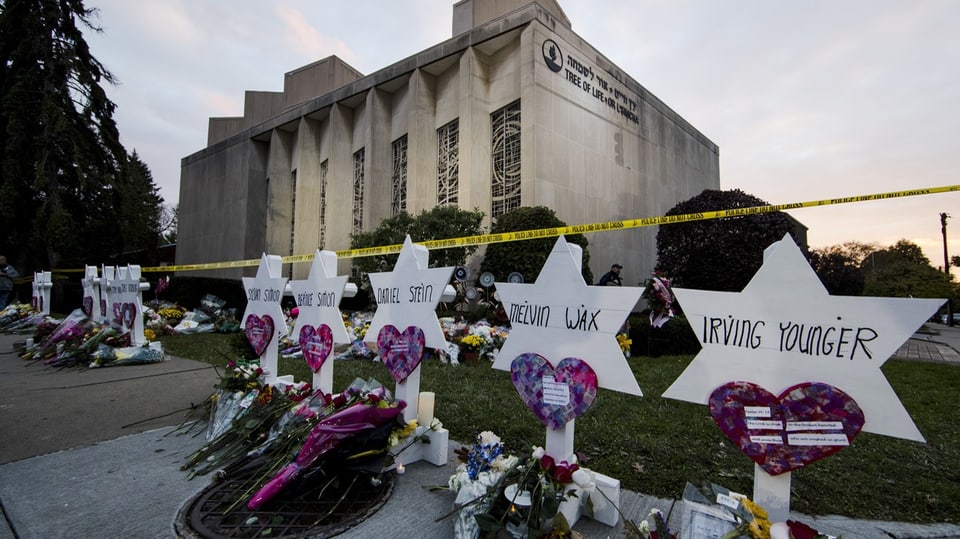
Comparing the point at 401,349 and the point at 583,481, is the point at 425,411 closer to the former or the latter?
the point at 401,349


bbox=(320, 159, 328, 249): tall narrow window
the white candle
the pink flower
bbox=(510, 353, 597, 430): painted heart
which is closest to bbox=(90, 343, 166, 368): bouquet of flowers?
the white candle

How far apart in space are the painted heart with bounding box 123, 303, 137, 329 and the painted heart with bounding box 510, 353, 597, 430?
7.21 meters

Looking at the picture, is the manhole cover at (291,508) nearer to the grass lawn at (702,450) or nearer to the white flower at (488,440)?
the white flower at (488,440)

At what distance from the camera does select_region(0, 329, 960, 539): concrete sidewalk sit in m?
2.06

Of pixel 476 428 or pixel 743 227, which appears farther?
pixel 743 227

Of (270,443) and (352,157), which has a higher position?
(352,157)

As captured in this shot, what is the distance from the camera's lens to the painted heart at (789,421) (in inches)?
64.6

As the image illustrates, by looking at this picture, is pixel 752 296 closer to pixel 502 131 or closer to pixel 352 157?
pixel 502 131

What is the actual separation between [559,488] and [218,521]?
1712mm

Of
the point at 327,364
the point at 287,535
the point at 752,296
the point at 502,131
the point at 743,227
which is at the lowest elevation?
the point at 287,535

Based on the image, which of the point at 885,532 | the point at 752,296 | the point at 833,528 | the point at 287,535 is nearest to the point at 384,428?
the point at 287,535

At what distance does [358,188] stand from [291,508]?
17.6 metres

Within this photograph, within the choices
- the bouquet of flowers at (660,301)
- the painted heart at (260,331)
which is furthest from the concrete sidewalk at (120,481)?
the bouquet of flowers at (660,301)

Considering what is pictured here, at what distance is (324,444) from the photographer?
92.1 inches
